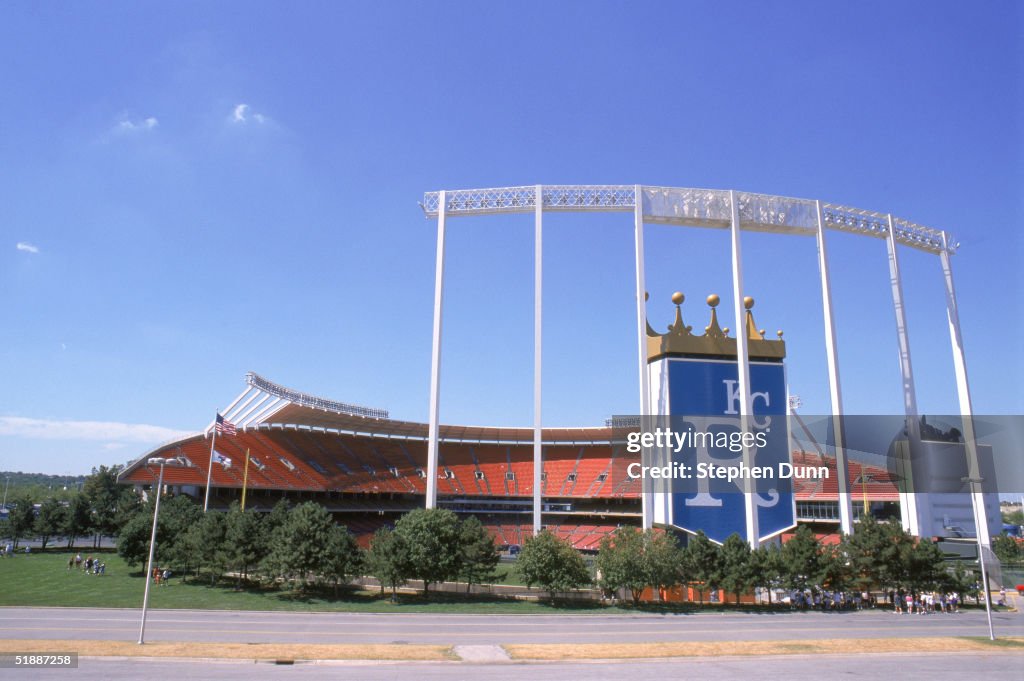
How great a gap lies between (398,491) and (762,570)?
37.8 meters

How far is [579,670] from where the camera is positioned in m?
18.6

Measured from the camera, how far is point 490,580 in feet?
105

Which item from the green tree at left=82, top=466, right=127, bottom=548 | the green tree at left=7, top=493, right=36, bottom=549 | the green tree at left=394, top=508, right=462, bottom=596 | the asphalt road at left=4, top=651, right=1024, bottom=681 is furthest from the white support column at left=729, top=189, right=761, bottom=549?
the green tree at left=7, top=493, right=36, bottom=549

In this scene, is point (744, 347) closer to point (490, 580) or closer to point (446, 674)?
point (490, 580)

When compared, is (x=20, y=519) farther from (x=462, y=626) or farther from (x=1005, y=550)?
(x=1005, y=550)

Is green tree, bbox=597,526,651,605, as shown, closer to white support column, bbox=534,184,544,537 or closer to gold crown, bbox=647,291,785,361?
white support column, bbox=534,184,544,537

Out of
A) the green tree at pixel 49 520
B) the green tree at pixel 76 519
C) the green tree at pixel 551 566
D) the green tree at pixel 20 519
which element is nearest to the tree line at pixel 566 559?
the green tree at pixel 551 566

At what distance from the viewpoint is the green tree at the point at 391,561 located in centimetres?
3053

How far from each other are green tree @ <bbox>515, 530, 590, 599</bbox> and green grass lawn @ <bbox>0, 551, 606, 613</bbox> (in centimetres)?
113

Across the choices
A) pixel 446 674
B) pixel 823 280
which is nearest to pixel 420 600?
pixel 446 674

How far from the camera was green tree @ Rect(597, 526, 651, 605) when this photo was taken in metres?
30.1

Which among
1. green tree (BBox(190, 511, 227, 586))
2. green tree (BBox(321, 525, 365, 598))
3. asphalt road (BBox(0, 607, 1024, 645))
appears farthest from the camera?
green tree (BBox(190, 511, 227, 586))

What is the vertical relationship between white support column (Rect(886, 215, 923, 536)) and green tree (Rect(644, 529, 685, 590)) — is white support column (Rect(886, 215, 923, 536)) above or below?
above

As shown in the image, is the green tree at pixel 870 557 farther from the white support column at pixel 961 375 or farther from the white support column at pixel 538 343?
the white support column at pixel 538 343
